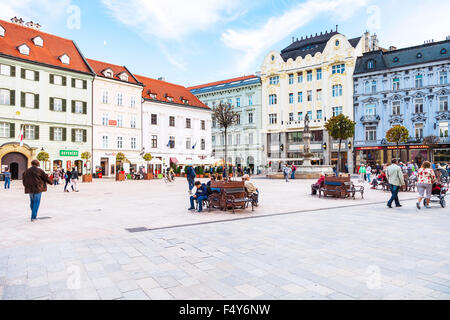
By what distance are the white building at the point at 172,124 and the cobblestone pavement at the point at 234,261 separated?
36977 mm

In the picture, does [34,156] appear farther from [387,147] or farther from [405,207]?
[387,147]

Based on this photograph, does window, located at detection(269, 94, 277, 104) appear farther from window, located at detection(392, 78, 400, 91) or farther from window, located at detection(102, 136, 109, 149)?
window, located at detection(102, 136, 109, 149)

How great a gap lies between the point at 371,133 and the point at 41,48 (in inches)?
1744

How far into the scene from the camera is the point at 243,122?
5912 centimetres

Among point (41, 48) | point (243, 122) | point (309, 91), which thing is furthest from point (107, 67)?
point (309, 91)

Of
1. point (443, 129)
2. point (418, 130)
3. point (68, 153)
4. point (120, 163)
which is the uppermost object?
point (418, 130)

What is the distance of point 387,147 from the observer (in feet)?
149

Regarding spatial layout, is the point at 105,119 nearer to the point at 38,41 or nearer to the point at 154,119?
→ the point at 154,119

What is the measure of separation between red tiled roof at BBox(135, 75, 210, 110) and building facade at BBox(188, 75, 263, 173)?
799cm

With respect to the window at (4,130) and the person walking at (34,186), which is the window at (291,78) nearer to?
the window at (4,130)

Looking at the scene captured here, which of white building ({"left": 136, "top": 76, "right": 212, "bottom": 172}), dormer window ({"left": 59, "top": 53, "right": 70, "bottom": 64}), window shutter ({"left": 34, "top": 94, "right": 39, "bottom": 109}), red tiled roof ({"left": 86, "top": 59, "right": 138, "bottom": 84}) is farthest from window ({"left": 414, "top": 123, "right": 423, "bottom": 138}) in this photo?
window shutter ({"left": 34, "top": 94, "right": 39, "bottom": 109})

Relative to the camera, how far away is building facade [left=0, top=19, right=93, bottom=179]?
111ft

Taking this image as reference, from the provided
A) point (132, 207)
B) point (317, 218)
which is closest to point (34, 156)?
point (132, 207)

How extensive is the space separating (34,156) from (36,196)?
2968 centimetres
